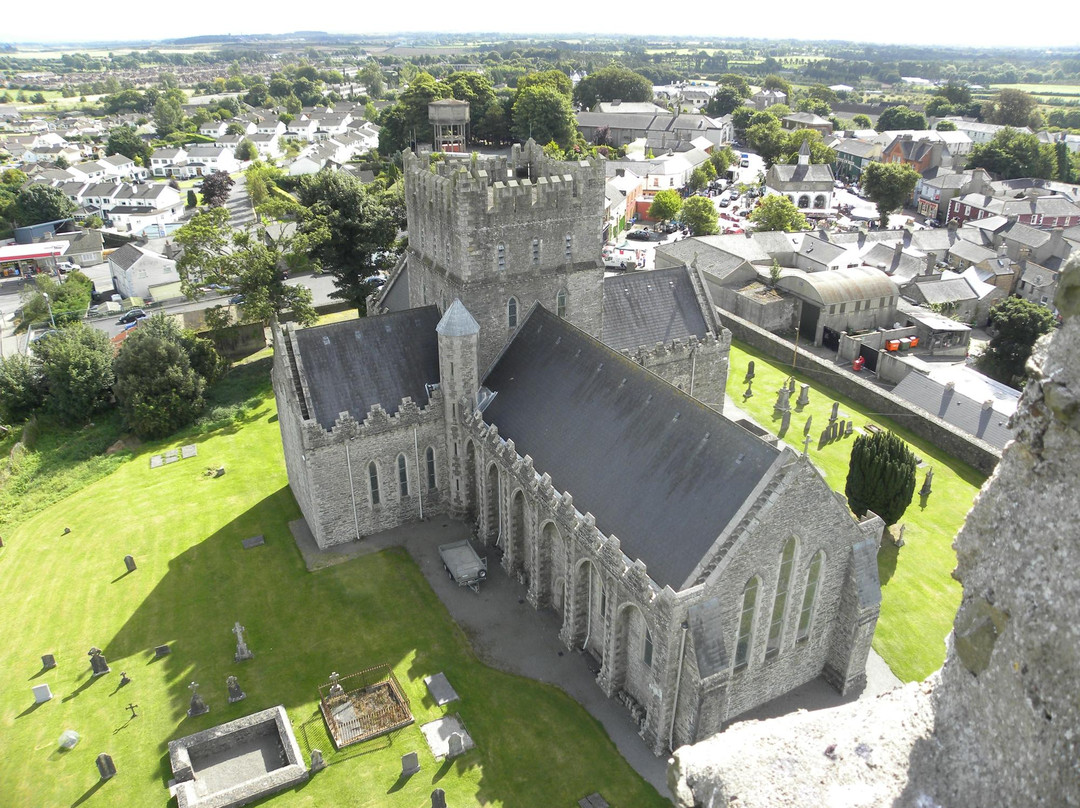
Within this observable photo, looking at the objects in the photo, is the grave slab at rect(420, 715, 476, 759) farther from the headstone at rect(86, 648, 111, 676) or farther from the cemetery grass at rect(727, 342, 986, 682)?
the cemetery grass at rect(727, 342, 986, 682)

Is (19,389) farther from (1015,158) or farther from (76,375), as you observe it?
(1015,158)

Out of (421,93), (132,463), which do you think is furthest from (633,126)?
(132,463)

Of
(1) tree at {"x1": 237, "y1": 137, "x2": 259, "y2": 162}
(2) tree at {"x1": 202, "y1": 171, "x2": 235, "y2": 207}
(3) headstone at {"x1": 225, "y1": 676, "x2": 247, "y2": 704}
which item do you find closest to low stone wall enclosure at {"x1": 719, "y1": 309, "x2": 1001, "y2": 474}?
(3) headstone at {"x1": 225, "y1": 676, "x2": 247, "y2": 704}

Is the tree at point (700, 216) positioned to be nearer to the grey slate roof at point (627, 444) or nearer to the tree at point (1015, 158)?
the grey slate roof at point (627, 444)

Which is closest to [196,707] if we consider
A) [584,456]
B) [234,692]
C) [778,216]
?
[234,692]

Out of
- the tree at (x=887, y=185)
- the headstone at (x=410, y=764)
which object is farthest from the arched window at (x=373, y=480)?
the tree at (x=887, y=185)

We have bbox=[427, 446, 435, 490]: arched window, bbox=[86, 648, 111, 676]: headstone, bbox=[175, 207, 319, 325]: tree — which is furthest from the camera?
bbox=[175, 207, 319, 325]: tree
